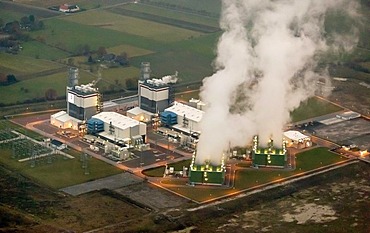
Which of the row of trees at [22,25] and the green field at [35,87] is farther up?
the row of trees at [22,25]

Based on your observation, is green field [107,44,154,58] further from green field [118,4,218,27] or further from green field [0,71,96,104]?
green field [118,4,218,27]

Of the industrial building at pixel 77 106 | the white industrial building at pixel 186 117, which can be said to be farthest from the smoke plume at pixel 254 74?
the industrial building at pixel 77 106

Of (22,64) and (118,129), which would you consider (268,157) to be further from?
(22,64)

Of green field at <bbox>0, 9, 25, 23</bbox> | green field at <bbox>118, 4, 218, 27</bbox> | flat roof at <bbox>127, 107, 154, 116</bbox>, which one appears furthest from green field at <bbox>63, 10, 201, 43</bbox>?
flat roof at <bbox>127, 107, 154, 116</bbox>

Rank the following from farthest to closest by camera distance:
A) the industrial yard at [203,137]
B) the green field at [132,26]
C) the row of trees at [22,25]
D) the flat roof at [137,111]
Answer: the green field at [132,26]
the row of trees at [22,25]
the flat roof at [137,111]
the industrial yard at [203,137]

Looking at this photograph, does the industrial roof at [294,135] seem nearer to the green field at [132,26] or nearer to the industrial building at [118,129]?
the industrial building at [118,129]

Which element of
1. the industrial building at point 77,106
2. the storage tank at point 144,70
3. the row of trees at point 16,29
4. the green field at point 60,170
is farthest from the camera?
the row of trees at point 16,29

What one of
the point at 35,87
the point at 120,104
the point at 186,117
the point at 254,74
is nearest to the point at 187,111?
the point at 186,117

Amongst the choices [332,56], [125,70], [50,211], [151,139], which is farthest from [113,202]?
[332,56]
